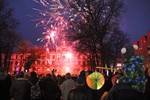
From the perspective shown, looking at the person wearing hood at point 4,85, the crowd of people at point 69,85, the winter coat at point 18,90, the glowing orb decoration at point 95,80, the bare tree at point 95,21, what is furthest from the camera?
the bare tree at point 95,21

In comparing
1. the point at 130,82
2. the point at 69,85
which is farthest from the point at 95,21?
the point at 130,82

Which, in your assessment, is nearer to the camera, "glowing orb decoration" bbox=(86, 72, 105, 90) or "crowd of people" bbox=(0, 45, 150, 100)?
"crowd of people" bbox=(0, 45, 150, 100)

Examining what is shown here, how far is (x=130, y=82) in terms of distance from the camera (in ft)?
13.3

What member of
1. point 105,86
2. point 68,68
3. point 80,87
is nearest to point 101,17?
point 105,86

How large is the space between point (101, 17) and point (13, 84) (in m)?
24.7

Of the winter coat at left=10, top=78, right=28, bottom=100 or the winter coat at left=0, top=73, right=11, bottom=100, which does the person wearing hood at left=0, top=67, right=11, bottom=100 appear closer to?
the winter coat at left=0, top=73, right=11, bottom=100

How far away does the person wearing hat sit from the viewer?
3912 mm

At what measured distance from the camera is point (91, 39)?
35.0 m

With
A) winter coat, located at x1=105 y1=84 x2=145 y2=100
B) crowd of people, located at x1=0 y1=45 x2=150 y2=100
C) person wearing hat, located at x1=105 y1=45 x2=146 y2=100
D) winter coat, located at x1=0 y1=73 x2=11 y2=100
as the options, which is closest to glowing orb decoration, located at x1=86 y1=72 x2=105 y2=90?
crowd of people, located at x1=0 y1=45 x2=150 y2=100

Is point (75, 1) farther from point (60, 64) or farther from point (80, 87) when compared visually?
point (60, 64)

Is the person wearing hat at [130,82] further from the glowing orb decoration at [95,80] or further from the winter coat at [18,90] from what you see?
the winter coat at [18,90]

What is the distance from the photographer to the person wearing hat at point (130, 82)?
154 inches

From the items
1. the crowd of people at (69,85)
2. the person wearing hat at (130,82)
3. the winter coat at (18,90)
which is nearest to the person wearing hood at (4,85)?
the crowd of people at (69,85)

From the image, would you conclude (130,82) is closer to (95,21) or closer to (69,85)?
(69,85)
